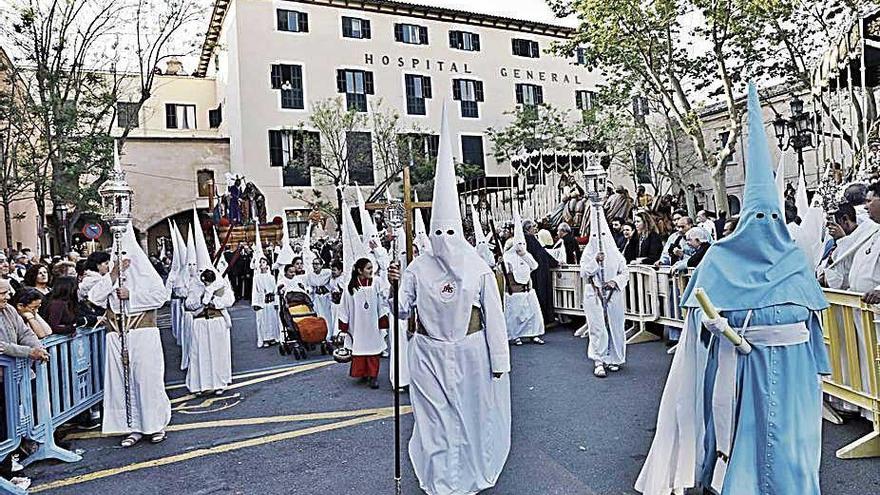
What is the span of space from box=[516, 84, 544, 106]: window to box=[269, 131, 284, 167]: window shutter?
1320 cm

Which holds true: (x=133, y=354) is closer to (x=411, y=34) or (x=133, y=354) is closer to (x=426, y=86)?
(x=426, y=86)

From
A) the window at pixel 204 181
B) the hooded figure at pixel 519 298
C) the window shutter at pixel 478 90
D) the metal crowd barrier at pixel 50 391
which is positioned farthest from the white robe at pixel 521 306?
the window shutter at pixel 478 90

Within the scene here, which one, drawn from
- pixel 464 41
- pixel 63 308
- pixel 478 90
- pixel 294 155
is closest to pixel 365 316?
pixel 63 308

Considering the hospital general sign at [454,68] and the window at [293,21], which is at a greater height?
the window at [293,21]

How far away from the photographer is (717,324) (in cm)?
383

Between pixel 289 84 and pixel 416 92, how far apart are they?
6.37 m

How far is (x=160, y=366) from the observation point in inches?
270

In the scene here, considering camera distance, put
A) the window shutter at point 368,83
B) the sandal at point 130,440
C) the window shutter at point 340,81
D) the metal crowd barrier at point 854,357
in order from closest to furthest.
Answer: the metal crowd barrier at point 854,357
the sandal at point 130,440
the window shutter at point 340,81
the window shutter at point 368,83

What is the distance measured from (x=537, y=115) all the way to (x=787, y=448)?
31434mm

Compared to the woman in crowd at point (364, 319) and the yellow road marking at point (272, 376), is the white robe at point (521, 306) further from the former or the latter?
the yellow road marking at point (272, 376)

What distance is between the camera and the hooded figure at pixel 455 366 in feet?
16.0

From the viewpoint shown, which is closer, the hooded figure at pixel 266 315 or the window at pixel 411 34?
the hooded figure at pixel 266 315

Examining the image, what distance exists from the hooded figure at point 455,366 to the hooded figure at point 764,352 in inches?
56.8

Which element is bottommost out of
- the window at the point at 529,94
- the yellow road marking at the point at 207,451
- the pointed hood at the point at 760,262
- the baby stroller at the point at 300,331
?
the yellow road marking at the point at 207,451
